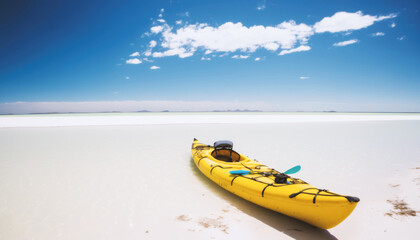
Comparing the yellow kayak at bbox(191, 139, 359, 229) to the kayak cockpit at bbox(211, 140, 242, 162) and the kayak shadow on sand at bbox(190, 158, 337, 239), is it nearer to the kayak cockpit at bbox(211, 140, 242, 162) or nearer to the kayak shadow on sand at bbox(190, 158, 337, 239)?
the kayak shadow on sand at bbox(190, 158, 337, 239)

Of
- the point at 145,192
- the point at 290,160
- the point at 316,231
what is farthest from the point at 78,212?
the point at 290,160

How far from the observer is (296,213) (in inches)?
155

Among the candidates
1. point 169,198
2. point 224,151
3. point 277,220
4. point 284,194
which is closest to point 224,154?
point 224,151

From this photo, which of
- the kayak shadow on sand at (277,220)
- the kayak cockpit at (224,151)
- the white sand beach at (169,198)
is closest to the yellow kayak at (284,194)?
the kayak shadow on sand at (277,220)

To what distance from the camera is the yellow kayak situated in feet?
11.3

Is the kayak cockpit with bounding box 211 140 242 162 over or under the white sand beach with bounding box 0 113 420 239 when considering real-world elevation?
over

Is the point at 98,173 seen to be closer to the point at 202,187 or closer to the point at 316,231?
the point at 202,187

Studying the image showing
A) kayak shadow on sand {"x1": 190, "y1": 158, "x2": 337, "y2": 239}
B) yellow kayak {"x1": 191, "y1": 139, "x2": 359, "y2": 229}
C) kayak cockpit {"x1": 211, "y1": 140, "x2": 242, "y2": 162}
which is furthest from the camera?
kayak cockpit {"x1": 211, "y1": 140, "x2": 242, "y2": 162}

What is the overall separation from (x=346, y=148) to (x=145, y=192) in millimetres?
10697

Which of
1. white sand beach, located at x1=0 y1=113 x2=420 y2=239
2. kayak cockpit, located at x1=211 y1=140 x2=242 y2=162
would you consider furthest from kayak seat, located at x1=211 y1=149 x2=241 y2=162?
white sand beach, located at x1=0 y1=113 x2=420 y2=239

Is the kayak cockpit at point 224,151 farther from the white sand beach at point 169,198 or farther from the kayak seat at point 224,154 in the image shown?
the white sand beach at point 169,198

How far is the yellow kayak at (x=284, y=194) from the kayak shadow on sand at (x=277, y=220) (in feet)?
0.73

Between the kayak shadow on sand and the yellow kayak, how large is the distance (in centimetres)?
22

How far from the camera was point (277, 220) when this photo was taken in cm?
435
